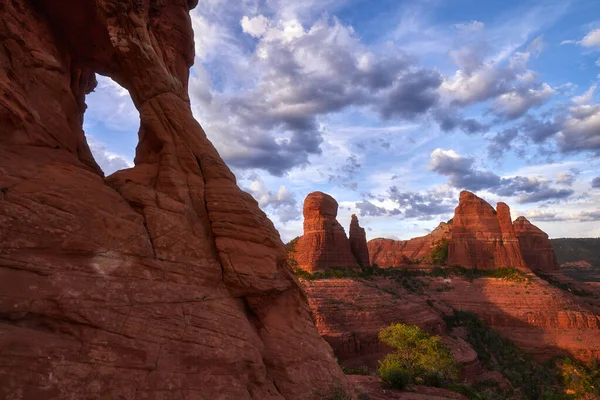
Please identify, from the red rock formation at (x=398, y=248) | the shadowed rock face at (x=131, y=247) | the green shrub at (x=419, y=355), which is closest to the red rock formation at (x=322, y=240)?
the green shrub at (x=419, y=355)

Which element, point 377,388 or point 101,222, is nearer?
point 101,222

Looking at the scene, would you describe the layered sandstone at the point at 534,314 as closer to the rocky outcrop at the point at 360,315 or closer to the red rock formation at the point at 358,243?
the rocky outcrop at the point at 360,315

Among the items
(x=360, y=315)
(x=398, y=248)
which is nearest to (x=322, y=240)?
(x=360, y=315)

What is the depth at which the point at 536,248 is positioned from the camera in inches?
3996

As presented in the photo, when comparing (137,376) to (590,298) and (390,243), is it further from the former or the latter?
(390,243)

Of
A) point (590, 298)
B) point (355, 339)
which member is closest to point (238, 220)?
point (355, 339)

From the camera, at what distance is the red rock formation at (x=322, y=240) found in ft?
221

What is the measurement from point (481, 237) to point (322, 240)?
37103mm

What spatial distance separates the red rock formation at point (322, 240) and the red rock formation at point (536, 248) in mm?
55448

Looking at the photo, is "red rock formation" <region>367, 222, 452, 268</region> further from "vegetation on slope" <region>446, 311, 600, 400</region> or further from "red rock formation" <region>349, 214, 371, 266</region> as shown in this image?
"vegetation on slope" <region>446, 311, 600, 400</region>

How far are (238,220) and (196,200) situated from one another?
1460mm

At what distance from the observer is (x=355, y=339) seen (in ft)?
144

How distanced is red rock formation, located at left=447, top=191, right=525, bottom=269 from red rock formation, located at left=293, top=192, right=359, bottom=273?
26.5 metres

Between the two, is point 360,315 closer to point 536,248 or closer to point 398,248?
point 536,248
